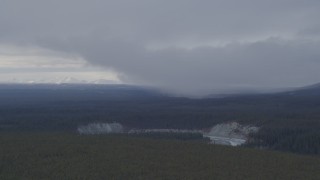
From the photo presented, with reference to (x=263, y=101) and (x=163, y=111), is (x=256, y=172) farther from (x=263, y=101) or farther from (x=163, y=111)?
(x=263, y=101)

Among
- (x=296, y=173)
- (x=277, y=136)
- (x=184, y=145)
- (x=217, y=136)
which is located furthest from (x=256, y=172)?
(x=217, y=136)

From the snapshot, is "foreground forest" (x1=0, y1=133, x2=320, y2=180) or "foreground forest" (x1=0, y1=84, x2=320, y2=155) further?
"foreground forest" (x1=0, y1=84, x2=320, y2=155)

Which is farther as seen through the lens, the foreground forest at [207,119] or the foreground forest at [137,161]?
the foreground forest at [207,119]

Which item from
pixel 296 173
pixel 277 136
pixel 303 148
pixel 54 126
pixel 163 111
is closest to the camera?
pixel 296 173

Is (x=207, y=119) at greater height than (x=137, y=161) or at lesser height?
greater

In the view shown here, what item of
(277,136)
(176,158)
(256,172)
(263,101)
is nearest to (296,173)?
(256,172)

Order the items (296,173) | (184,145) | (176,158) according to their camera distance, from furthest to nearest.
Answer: (184,145)
(176,158)
(296,173)

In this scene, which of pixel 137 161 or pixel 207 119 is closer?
pixel 137 161

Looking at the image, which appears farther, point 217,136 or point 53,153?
point 217,136
